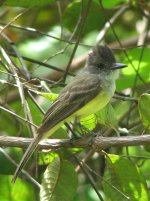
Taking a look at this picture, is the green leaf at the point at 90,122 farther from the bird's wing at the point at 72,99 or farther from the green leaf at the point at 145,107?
the green leaf at the point at 145,107

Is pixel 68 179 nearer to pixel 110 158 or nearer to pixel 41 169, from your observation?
pixel 110 158

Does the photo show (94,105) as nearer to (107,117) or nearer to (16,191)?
(107,117)

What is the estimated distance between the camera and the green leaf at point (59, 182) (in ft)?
9.92

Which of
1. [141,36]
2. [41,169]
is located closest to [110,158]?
[41,169]

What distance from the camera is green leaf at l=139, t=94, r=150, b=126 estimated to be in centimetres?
307

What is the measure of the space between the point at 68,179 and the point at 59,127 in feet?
1.31

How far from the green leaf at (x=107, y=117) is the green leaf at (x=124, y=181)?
17 centimetres

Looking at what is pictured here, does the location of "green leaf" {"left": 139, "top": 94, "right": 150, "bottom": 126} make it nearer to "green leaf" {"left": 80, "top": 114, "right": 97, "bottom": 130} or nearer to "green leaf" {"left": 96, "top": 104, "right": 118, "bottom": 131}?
"green leaf" {"left": 96, "top": 104, "right": 118, "bottom": 131}

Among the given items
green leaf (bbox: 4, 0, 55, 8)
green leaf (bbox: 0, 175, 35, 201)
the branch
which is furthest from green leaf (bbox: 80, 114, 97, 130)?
green leaf (bbox: 4, 0, 55, 8)

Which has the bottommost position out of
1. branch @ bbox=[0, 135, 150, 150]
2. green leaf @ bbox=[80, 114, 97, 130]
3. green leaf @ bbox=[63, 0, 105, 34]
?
branch @ bbox=[0, 135, 150, 150]

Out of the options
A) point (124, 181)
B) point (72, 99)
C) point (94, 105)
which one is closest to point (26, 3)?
point (72, 99)

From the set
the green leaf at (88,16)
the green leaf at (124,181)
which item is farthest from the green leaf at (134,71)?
the green leaf at (124,181)

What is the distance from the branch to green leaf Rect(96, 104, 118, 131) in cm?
12

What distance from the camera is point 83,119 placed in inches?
136
